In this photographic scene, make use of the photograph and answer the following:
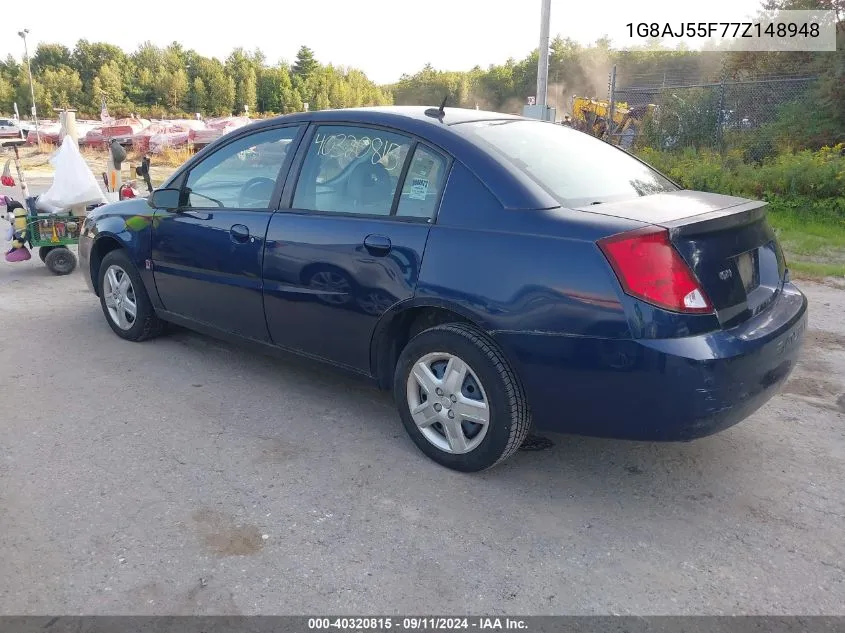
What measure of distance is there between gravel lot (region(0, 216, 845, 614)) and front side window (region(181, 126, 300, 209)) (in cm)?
111

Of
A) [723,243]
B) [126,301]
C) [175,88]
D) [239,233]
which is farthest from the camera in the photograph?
[175,88]

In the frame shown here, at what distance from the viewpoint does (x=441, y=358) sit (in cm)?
329

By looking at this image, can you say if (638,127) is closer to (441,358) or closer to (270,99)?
(441,358)

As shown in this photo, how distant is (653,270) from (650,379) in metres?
0.42

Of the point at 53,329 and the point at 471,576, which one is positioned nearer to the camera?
the point at 471,576

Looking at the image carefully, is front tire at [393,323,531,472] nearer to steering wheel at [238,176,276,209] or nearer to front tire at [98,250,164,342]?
steering wheel at [238,176,276,209]

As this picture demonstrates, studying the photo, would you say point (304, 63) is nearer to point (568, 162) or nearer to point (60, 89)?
point (60, 89)

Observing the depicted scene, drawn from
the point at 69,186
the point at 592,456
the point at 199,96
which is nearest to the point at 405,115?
the point at 592,456

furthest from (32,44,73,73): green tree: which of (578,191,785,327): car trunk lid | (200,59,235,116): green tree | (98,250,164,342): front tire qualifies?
(578,191,785,327): car trunk lid

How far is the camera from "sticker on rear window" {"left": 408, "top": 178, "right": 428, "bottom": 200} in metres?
3.42

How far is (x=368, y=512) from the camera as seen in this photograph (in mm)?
3029

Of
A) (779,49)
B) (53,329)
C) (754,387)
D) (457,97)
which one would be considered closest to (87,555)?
(754,387)

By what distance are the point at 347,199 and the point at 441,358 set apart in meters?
1.04

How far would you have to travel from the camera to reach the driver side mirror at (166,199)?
15.1ft
